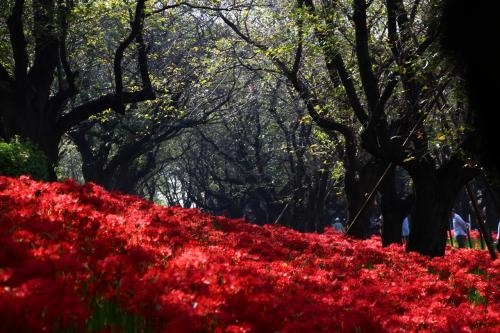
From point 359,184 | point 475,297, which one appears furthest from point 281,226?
point 475,297

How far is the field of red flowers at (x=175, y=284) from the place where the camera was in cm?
367

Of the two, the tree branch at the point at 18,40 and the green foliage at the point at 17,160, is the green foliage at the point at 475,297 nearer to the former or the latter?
the green foliage at the point at 17,160

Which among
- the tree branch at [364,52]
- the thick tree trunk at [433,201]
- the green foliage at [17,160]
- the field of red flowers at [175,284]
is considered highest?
the tree branch at [364,52]

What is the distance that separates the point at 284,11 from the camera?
71.2ft

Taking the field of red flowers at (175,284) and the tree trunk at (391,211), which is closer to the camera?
the field of red flowers at (175,284)

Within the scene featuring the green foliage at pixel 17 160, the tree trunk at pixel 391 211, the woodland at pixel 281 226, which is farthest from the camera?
the tree trunk at pixel 391 211

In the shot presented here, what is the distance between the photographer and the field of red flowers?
145 inches

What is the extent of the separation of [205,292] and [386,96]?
9410 millimetres

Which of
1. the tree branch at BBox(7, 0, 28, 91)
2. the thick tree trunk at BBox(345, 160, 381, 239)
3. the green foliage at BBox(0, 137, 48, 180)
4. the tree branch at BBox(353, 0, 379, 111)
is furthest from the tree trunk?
the tree branch at BBox(7, 0, 28, 91)

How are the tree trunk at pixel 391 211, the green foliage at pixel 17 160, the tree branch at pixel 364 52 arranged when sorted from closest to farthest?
the tree branch at pixel 364 52 < the green foliage at pixel 17 160 < the tree trunk at pixel 391 211

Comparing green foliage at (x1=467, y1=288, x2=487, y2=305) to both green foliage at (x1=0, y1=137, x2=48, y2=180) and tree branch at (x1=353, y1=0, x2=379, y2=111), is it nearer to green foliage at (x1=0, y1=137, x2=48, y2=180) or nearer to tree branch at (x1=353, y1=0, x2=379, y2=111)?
tree branch at (x1=353, y1=0, x2=379, y2=111)

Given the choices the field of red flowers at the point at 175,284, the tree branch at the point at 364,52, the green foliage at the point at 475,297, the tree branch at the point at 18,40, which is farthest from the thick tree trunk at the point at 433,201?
the tree branch at the point at 18,40

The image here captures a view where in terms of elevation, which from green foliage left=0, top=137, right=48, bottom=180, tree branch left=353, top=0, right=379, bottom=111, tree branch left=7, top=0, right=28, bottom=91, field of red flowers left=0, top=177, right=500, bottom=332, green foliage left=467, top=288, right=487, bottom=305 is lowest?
green foliage left=467, top=288, right=487, bottom=305

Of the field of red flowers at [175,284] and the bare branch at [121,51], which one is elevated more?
the bare branch at [121,51]
